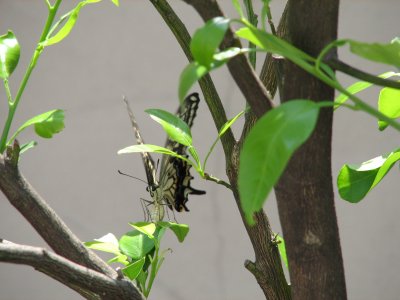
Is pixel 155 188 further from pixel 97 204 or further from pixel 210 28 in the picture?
pixel 97 204

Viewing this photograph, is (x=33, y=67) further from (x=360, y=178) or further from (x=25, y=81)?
(x=360, y=178)

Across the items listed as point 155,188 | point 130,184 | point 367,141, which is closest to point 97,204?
point 130,184

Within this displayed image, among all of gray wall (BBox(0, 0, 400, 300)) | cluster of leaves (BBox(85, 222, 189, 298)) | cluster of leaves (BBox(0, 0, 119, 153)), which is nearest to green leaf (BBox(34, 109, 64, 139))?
cluster of leaves (BBox(0, 0, 119, 153))

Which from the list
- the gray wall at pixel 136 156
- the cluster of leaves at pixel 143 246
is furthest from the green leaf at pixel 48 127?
the gray wall at pixel 136 156

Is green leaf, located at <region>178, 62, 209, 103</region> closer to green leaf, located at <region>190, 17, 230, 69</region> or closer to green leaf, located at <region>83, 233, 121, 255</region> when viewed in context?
green leaf, located at <region>190, 17, 230, 69</region>

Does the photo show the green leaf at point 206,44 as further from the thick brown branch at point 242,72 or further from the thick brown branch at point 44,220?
the thick brown branch at point 44,220

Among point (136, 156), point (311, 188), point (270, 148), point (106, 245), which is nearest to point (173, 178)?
point (106, 245)
